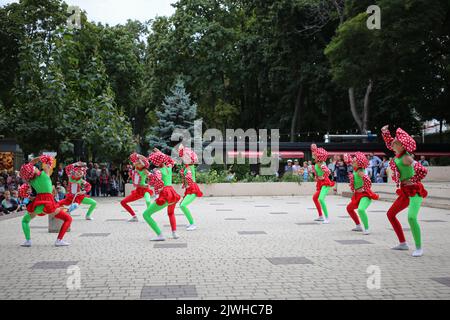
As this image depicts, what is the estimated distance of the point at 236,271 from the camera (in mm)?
7363

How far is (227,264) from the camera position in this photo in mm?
7969

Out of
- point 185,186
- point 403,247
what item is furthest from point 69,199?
point 403,247

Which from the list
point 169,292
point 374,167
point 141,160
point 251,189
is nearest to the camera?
point 169,292

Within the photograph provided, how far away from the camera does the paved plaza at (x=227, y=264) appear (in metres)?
6.14

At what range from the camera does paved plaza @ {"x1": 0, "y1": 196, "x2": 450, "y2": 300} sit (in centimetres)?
614

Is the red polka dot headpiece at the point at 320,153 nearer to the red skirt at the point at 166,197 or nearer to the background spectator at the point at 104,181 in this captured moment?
the red skirt at the point at 166,197

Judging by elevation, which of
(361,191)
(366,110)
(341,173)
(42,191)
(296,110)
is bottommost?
(341,173)

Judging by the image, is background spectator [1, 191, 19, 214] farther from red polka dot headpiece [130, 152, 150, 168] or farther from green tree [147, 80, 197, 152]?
green tree [147, 80, 197, 152]

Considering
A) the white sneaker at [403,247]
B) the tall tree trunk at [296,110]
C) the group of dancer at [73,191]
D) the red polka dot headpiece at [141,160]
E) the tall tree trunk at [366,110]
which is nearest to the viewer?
the white sneaker at [403,247]

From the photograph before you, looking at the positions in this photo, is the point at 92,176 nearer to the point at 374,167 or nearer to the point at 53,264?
the point at 374,167

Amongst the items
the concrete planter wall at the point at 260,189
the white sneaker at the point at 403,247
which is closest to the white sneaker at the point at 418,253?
the white sneaker at the point at 403,247

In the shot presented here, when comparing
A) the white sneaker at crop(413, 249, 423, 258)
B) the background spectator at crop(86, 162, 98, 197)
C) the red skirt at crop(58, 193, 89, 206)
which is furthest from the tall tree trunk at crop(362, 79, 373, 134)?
the white sneaker at crop(413, 249, 423, 258)
